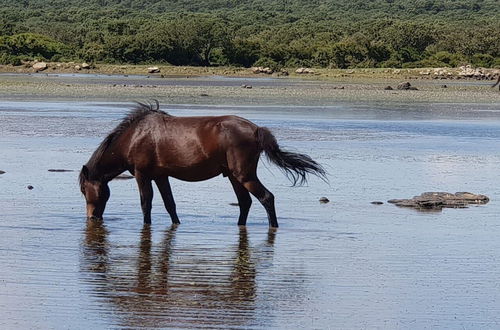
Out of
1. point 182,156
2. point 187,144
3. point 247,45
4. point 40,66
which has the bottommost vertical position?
point 40,66

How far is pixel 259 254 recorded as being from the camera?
9727mm

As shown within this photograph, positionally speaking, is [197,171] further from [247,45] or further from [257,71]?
[247,45]

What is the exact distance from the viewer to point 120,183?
14.4 meters

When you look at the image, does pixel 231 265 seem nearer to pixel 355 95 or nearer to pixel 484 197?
pixel 484 197

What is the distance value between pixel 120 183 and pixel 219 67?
172 ft

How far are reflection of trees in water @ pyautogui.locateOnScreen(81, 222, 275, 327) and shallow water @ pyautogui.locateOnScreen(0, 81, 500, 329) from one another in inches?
0.5

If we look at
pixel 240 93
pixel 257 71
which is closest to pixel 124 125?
pixel 240 93

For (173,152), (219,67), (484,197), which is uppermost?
(173,152)

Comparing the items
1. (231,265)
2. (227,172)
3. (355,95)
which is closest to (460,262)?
(231,265)

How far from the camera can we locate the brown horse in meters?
11.0

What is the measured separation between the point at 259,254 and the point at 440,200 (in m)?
3.70


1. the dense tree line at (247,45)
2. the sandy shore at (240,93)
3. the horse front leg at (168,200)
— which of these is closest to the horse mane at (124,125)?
the horse front leg at (168,200)

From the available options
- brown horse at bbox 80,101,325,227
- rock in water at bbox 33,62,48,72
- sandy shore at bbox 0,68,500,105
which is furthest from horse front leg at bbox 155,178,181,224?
rock in water at bbox 33,62,48,72

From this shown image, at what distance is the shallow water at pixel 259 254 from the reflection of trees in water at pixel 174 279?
0.04 ft
